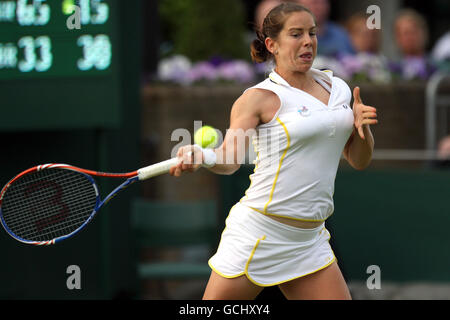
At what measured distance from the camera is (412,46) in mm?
8727

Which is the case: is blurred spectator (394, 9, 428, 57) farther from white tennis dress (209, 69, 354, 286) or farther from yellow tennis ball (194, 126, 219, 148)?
yellow tennis ball (194, 126, 219, 148)

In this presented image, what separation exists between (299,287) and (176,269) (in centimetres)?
321

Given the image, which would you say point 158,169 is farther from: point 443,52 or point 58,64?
point 443,52

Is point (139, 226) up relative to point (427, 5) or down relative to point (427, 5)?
down

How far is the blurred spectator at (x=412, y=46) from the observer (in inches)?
334

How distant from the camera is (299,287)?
3.89 meters

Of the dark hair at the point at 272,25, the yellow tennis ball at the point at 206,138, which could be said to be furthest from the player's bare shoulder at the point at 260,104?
the dark hair at the point at 272,25

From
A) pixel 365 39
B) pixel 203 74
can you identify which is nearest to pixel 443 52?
pixel 365 39

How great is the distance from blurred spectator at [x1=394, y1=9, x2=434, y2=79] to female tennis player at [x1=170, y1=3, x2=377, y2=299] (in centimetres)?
474

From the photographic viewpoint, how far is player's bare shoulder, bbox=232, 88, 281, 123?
12.3 ft

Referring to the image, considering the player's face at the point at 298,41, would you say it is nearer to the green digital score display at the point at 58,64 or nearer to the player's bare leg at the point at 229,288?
the player's bare leg at the point at 229,288

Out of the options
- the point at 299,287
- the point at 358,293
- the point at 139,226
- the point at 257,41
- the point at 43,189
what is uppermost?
the point at 257,41

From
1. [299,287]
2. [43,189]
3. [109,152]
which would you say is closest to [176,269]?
[109,152]
